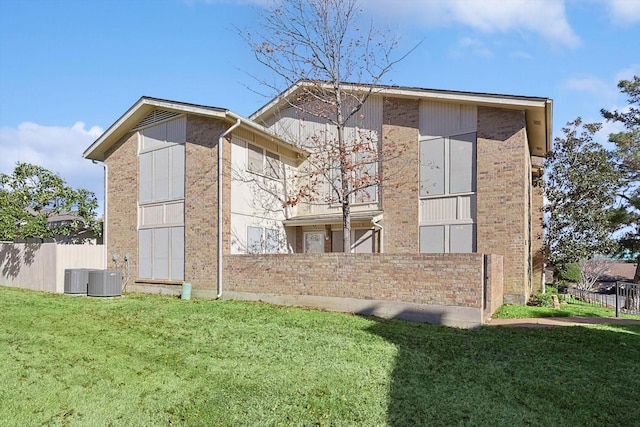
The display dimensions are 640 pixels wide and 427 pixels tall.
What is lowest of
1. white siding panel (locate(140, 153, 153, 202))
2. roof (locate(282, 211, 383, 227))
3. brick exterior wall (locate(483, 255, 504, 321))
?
brick exterior wall (locate(483, 255, 504, 321))

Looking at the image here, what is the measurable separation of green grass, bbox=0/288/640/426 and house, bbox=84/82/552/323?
2.22 metres

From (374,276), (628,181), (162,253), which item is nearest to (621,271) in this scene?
(628,181)

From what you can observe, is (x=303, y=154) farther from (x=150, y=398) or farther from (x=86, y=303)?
(x=150, y=398)

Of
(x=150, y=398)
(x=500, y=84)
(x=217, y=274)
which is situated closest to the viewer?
(x=150, y=398)

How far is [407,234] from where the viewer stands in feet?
46.6

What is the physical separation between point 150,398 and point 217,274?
855 cm

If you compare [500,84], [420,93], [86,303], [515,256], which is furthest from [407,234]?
[86,303]

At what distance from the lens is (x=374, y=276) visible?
412 inches

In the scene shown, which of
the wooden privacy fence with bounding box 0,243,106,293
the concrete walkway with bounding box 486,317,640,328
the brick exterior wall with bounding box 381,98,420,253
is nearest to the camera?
the concrete walkway with bounding box 486,317,640,328

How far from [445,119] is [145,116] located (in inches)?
433

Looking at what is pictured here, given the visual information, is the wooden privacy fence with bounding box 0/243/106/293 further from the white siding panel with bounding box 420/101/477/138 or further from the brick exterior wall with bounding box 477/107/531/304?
the brick exterior wall with bounding box 477/107/531/304

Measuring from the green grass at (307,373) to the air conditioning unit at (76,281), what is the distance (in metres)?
5.75

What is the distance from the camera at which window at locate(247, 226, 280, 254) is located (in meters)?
14.3

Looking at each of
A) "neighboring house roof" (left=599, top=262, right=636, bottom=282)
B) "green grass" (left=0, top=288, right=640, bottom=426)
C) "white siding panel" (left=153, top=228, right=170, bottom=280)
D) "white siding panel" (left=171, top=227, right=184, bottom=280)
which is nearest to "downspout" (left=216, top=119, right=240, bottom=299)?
"white siding panel" (left=171, top=227, right=184, bottom=280)
